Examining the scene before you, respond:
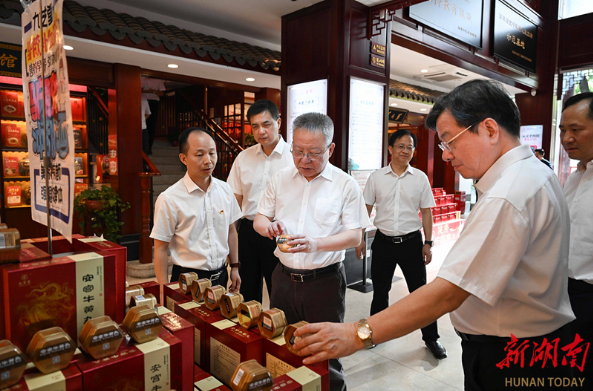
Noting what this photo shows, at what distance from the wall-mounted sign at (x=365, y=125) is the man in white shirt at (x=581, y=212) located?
229 cm

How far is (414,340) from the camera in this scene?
3121 millimetres

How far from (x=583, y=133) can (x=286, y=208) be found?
160cm

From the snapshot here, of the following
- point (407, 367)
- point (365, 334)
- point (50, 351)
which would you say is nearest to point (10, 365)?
point (50, 351)

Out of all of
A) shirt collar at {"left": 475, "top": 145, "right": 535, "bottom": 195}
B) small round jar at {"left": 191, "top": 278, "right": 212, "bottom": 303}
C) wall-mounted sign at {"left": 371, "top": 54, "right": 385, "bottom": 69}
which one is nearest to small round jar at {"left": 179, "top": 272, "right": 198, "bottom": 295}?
small round jar at {"left": 191, "top": 278, "right": 212, "bottom": 303}

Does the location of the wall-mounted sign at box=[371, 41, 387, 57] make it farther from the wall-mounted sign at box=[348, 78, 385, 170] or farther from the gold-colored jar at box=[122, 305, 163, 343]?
the gold-colored jar at box=[122, 305, 163, 343]

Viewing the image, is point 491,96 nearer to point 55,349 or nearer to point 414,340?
point 55,349

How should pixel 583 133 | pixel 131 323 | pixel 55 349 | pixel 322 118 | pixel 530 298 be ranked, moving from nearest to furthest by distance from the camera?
pixel 55 349, pixel 131 323, pixel 530 298, pixel 322 118, pixel 583 133

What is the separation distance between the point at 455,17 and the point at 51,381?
564cm

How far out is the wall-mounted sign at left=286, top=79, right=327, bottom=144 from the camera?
4.15 meters

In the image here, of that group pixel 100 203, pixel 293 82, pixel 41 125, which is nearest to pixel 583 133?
pixel 41 125

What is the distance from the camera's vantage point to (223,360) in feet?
3.67

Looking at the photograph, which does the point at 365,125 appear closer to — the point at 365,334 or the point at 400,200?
the point at 400,200

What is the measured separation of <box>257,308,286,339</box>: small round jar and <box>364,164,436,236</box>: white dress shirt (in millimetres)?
2218

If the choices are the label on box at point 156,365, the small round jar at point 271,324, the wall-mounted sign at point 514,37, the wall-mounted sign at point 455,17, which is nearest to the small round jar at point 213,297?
the small round jar at point 271,324
